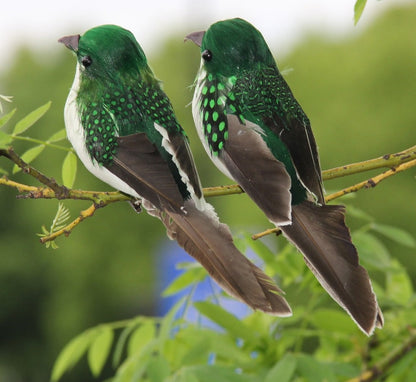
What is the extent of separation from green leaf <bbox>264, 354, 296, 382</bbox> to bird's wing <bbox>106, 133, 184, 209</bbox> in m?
1.44

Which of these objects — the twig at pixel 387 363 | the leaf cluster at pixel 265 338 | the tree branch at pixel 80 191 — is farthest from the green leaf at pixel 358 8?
the twig at pixel 387 363

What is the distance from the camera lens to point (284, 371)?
8.07 ft

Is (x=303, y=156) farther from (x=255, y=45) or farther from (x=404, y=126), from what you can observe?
(x=404, y=126)

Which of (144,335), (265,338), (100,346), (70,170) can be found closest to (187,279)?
(265,338)

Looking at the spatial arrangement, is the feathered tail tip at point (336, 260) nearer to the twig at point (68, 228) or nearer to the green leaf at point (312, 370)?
the twig at point (68, 228)

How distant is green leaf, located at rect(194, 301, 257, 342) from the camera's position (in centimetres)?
263

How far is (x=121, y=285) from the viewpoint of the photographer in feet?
74.1

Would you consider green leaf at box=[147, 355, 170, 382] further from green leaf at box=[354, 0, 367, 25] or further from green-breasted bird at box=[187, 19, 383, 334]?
green leaf at box=[354, 0, 367, 25]

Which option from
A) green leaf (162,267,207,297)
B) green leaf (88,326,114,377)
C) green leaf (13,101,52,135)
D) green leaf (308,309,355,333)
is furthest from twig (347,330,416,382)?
green leaf (13,101,52,135)

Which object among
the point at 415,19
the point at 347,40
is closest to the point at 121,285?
the point at 347,40

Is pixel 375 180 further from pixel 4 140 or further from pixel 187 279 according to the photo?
pixel 187 279

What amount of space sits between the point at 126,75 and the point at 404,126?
15.3 m

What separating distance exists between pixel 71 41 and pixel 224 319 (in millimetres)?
1585

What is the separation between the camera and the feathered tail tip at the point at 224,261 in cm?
103
